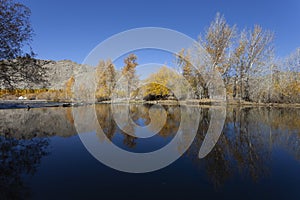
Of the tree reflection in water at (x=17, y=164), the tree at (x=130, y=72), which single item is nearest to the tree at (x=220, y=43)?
the tree at (x=130, y=72)

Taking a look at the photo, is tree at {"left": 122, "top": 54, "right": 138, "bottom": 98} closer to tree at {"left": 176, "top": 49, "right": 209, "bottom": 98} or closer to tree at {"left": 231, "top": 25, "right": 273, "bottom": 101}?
tree at {"left": 176, "top": 49, "right": 209, "bottom": 98}

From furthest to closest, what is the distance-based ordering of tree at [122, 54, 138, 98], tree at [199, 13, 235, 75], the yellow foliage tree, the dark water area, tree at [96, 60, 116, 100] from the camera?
tree at [96, 60, 116, 100]
tree at [122, 54, 138, 98]
the yellow foliage tree
tree at [199, 13, 235, 75]
the dark water area

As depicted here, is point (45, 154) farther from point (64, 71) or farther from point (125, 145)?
point (64, 71)

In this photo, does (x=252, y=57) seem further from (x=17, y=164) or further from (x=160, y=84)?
(x=17, y=164)

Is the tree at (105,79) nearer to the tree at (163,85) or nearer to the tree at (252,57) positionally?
the tree at (163,85)

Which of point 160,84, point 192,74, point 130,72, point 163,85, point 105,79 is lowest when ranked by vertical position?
point 163,85

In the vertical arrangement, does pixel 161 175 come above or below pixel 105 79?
below

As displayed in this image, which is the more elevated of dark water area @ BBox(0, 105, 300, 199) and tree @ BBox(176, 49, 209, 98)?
tree @ BBox(176, 49, 209, 98)

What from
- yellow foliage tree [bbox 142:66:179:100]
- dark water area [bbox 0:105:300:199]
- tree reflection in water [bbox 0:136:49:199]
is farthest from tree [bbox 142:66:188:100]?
tree reflection in water [bbox 0:136:49:199]

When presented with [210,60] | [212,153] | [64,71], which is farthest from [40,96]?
[64,71]

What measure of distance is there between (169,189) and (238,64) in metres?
24.9

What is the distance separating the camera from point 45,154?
409 cm

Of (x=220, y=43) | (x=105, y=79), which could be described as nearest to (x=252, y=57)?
(x=220, y=43)

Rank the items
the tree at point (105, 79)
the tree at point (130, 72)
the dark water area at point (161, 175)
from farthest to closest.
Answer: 1. the tree at point (105, 79)
2. the tree at point (130, 72)
3. the dark water area at point (161, 175)
